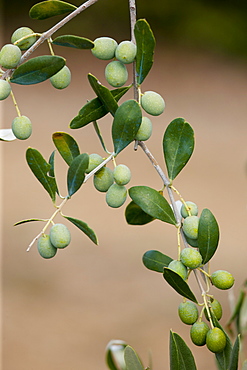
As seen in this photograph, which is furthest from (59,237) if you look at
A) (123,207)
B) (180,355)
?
(123,207)

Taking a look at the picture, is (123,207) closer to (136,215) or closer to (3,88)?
(136,215)

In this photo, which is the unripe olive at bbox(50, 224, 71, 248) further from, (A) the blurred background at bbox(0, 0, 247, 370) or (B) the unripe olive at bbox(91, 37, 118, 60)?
(A) the blurred background at bbox(0, 0, 247, 370)

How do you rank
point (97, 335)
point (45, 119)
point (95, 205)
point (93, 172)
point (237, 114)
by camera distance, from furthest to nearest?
point (237, 114), point (45, 119), point (95, 205), point (97, 335), point (93, 172)

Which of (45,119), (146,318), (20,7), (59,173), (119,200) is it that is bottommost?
(146,318)

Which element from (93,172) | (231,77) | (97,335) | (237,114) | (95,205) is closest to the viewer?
(93,172)

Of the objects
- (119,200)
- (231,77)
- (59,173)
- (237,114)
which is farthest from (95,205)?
(119,200)

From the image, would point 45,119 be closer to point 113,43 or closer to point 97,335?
point 97,335

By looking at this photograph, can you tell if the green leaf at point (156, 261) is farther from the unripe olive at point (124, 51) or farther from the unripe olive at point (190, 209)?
the unripe olive at point (124, 51)
